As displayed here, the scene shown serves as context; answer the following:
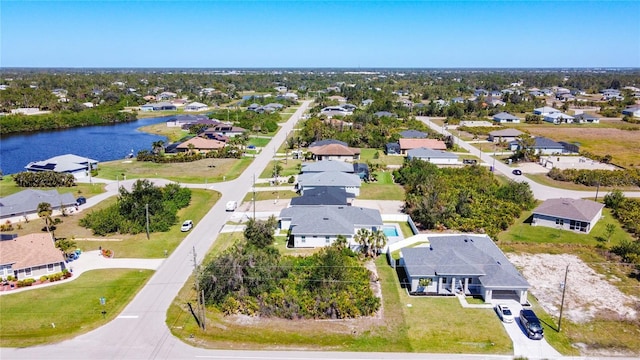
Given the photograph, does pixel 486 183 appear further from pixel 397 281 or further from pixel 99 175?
pixel 99 175

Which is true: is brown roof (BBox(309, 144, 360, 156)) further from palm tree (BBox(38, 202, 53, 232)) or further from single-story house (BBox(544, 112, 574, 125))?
single-story house (BBox(544, 112, 574, 125))

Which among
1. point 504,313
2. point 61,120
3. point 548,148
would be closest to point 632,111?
point 548,148

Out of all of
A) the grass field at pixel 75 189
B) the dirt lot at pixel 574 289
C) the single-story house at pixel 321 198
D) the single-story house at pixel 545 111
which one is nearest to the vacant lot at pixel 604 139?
the single-story house at pixel 545 111

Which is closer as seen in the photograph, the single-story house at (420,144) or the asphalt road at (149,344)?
the asphalt road at (149,344)

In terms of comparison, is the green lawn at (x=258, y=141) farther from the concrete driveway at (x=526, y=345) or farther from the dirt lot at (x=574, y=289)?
the concrete driveway at (x=526, y=345)

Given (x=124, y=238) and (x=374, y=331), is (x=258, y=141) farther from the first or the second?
(x=374, y=331)

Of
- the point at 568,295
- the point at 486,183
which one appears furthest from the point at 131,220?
the point at 486,183

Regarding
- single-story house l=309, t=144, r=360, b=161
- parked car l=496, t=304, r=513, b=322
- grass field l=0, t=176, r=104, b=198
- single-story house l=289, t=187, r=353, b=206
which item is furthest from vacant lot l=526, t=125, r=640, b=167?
grass field l=0, t=176, r=104, b=198

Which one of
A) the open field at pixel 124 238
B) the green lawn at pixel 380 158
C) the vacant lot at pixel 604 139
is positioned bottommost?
the open field at pixel 124 238
